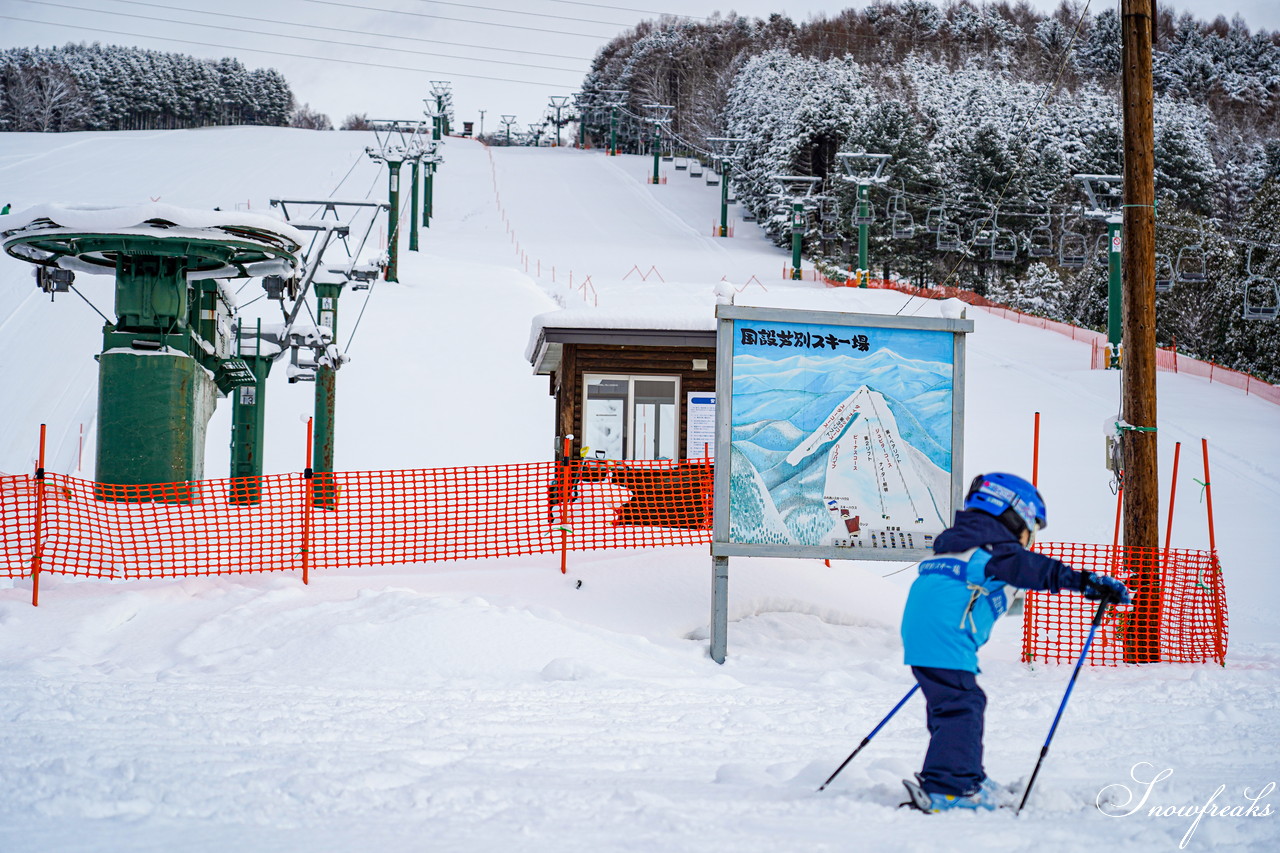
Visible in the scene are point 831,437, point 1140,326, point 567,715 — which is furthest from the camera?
point 1140,326

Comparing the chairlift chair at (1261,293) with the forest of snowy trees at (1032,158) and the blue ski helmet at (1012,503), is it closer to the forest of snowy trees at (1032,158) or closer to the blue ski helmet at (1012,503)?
the forest of snowy trees at (1032,158)

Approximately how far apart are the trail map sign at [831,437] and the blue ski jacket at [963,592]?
148 inches

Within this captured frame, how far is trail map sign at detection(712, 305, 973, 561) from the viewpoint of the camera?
27.8 feet

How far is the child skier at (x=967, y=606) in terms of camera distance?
4410 mm

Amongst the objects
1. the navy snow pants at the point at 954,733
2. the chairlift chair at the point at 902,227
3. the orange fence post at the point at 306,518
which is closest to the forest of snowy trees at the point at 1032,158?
the chairlift chair at the point at 902,227

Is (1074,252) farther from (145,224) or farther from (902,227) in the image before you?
(145,224)

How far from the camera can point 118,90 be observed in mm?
133000

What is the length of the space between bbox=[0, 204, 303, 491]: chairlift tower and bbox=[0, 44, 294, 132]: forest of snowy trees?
128549 millimetres

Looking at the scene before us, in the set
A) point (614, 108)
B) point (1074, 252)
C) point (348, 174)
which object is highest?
point (614, 108)

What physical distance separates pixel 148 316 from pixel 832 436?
7614 millimetres

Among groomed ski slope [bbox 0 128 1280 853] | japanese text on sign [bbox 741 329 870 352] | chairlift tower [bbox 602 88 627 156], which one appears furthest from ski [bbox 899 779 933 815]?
chairlift tower [bbox 602 88 627 156]

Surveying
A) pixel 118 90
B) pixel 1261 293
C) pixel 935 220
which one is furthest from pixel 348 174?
pixel 118 90

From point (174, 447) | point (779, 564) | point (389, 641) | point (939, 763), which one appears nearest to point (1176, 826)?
point (939, 763)

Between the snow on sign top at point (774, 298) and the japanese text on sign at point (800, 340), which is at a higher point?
the snow on sign top at point (774, 298)
